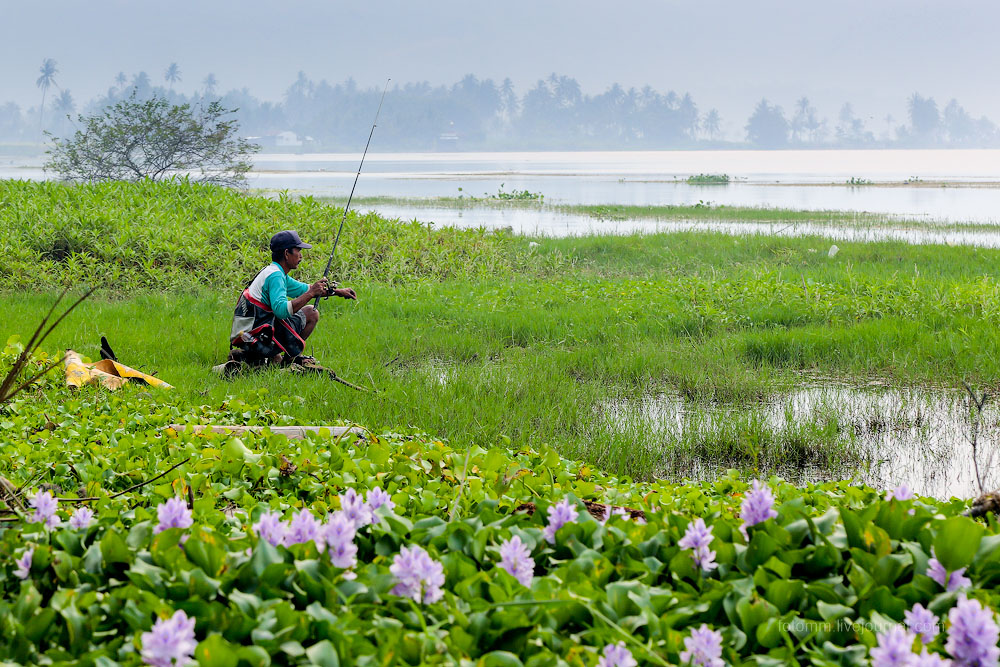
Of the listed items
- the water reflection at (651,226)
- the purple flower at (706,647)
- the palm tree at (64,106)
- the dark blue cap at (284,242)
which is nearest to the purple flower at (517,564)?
the purple flower at (706,647)

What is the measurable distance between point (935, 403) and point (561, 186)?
129 feet

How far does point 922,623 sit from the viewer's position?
2.13m

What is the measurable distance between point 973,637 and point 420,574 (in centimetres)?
123

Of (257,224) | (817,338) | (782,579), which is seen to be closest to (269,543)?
(782,579)

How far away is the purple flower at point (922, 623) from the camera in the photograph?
6.96 feet

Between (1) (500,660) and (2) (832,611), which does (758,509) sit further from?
(1) (500,660)

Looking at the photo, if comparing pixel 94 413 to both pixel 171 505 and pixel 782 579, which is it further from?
pixel 782 579

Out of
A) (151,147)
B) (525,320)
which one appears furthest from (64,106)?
(525,320)

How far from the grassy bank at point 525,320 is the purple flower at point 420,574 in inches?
151

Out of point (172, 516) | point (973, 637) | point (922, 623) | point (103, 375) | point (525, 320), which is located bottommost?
point (525, 320)

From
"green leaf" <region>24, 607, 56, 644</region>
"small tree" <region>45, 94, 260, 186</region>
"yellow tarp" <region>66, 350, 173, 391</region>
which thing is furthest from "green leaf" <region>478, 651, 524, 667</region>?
"small tree" <region>45, 94, 260, 186</region>

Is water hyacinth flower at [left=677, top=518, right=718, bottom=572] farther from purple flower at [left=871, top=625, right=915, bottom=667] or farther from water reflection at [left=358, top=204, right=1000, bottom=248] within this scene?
water reflection at [left=358, top=204, right=1000, bottom=248]

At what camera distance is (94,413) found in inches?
219

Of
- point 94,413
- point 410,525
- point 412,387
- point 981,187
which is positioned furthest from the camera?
point 981,187
